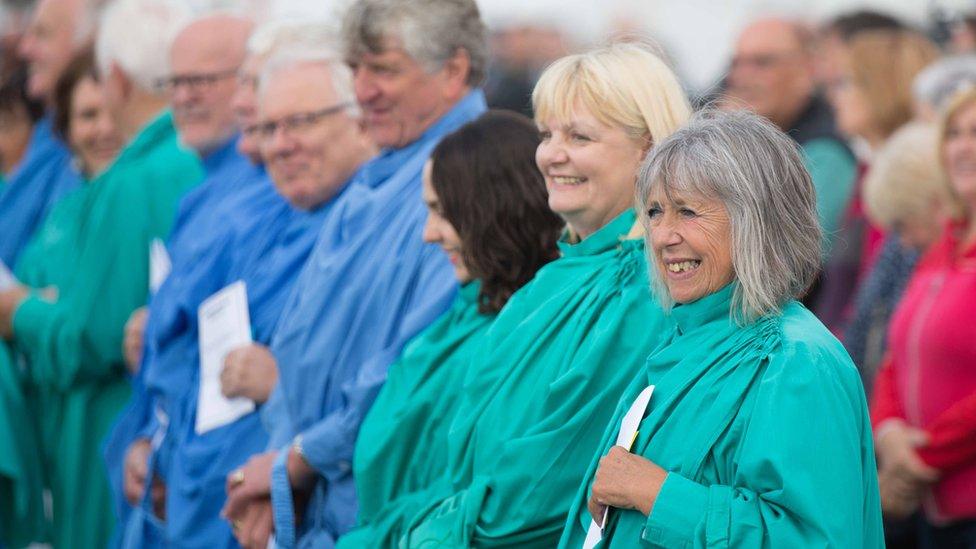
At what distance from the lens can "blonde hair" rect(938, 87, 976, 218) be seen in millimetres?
5344

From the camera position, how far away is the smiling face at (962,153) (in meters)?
5.27

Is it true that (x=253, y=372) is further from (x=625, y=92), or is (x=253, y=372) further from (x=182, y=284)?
(x=625, y=92)

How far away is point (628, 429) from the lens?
299cm

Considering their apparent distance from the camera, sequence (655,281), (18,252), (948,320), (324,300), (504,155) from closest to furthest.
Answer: (655,281)
(504,155)
(324,300)
(948,320)
(18,252)

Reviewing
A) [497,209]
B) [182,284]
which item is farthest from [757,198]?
[182,284]

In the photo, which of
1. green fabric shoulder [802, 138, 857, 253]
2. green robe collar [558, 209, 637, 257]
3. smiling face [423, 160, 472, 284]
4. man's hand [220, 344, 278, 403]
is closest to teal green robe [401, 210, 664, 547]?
green robe collar [558, 209, 637, 257]

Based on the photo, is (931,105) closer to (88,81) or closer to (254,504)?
(254,504)

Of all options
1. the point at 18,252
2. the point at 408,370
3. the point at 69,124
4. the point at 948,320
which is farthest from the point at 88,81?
the point at 948,320

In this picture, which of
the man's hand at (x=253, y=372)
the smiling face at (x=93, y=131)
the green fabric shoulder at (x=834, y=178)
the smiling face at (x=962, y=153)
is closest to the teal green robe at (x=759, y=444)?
the man's hand at (x=253, y=372)

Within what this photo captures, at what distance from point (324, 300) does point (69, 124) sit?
3252mm

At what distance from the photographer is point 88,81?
23.8 feet

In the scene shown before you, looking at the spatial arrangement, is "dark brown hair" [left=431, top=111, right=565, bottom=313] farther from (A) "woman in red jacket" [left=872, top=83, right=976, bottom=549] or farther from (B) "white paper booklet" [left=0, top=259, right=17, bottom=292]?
(B) "white paper booklet" [left=0, top=259, right=17, bottom=292]

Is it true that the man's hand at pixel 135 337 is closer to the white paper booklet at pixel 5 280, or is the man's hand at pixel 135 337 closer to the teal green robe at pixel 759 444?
the white paper booklet at pixel 5 280

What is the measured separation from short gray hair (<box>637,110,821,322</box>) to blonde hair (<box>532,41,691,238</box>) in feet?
1.86
